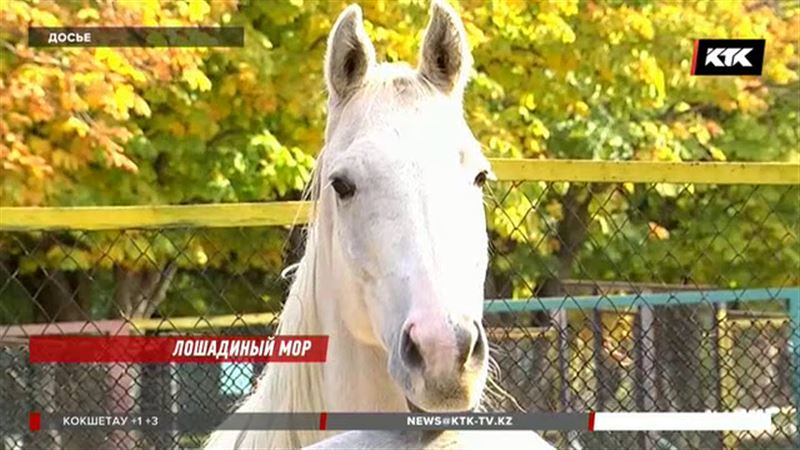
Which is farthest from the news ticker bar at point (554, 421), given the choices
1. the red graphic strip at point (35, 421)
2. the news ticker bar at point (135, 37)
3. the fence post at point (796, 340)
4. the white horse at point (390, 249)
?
the news ticker bar at point (135, 37)

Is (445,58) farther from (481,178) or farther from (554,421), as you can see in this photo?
(554,421)

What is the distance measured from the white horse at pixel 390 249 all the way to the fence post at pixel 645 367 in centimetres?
186

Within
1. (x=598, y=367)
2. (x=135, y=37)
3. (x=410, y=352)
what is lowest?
(x=410, y=352)

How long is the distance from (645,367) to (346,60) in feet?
7.16

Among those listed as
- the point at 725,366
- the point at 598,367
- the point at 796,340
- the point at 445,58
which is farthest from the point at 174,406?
the point at 796,340

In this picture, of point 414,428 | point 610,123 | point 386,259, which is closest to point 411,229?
point 386,259

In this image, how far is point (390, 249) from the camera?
86.5 inches

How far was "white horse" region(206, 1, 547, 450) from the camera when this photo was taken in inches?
77.7

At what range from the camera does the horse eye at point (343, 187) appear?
2307 mm

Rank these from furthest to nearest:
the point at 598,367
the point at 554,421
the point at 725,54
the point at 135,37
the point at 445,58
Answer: the point at 725,54 → the point at 135,37 → the point at 598,367 → the point at 554,421 → the point at 445,58

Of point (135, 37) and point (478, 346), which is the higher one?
point (135, 37)

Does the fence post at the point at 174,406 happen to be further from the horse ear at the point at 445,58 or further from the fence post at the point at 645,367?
the horse ear at the point at 445,58

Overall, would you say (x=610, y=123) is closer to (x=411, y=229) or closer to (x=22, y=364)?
(x=22, y=364)

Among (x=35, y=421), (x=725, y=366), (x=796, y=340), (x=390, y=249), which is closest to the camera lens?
(x=390, y=249)
